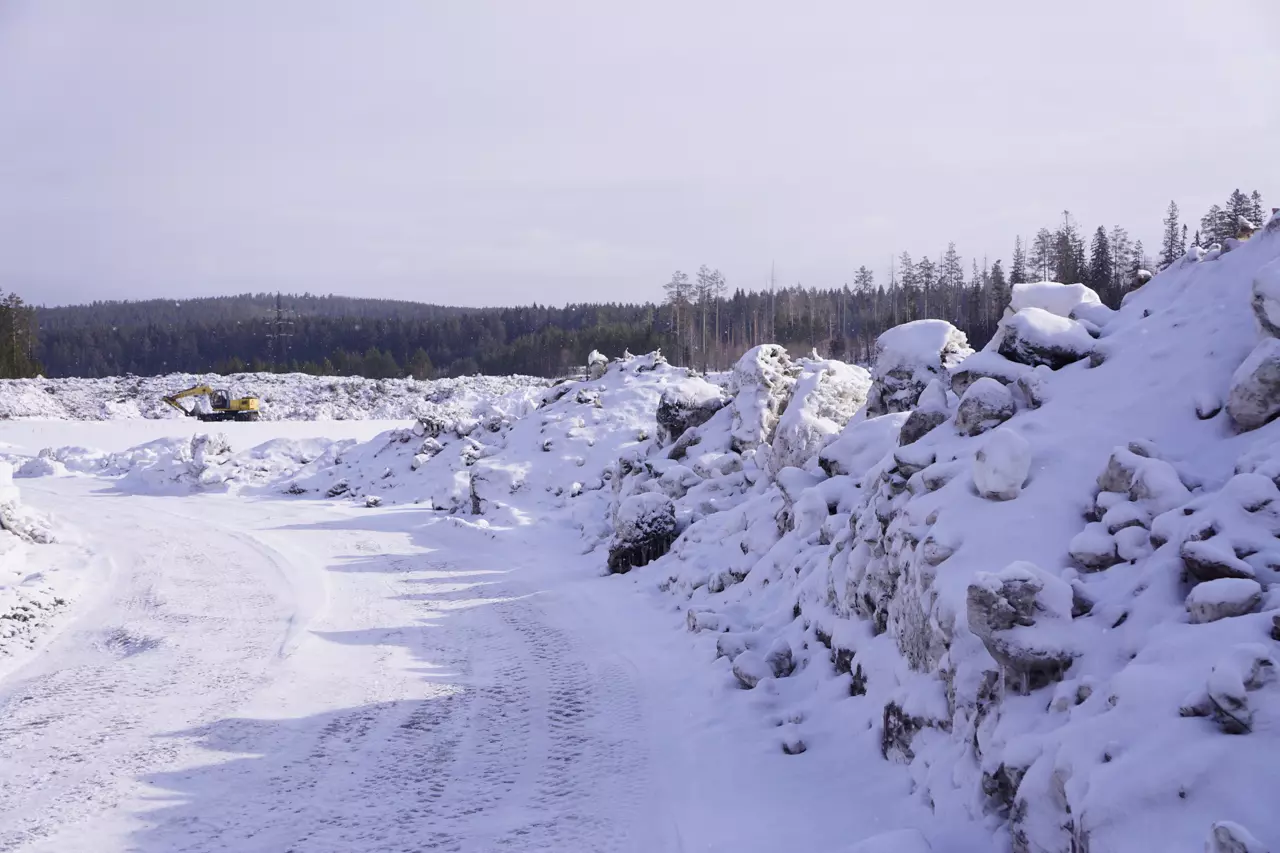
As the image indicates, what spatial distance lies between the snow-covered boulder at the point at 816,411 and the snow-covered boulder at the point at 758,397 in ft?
3.27

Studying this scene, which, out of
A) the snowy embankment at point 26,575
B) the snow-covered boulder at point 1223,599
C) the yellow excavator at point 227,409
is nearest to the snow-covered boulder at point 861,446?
the snow-covered boulder at point 1223,599

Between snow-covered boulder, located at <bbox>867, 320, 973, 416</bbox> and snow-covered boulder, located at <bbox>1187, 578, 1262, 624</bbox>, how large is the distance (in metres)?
7.12

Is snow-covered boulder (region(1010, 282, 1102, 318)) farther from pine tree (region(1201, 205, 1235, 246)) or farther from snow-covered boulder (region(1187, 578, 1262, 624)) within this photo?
pine tree (region(1201, 205, 1235, 246))

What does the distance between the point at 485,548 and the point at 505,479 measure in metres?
4.12

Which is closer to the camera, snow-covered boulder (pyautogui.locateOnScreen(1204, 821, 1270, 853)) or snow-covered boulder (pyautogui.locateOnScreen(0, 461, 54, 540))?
snow-covered boulder (pyautogui.locateOnScreen(1204, 821, 1270, 853))

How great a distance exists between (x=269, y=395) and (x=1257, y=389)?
5588cm

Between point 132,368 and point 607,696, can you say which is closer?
point 607,696

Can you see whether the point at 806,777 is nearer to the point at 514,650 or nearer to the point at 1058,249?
the point at 514,650

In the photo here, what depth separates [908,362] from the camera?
37.6 ft

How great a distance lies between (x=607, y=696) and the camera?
27.1 ft

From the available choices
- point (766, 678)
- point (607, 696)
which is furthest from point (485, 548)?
point (766, 678)

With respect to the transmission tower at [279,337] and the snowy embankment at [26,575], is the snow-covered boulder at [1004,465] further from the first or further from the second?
the transmission tower at [279,337]

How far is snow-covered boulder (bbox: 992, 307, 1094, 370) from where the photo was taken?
303 inches

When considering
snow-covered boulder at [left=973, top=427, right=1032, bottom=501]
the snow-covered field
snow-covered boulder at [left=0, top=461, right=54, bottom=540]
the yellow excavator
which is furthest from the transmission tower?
snow-covered boulder at [left=973, top=427, right=1032, bottom=501]
